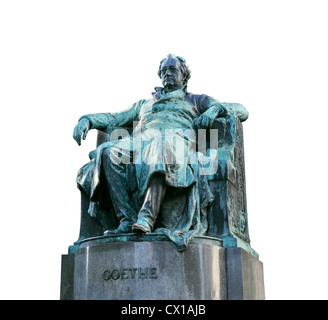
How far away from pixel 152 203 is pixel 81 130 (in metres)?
1.90

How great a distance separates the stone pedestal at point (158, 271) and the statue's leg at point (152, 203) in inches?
9.5

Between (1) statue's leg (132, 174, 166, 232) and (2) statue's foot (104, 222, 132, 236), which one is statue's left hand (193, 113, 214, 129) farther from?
(2) statue's foot (104, 222, 132, 236)

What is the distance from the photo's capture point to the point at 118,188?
328 inches

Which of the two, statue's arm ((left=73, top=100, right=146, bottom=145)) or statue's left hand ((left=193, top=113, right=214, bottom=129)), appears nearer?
statue's left hand ((left=193, top=113, right=214, bottom=129))

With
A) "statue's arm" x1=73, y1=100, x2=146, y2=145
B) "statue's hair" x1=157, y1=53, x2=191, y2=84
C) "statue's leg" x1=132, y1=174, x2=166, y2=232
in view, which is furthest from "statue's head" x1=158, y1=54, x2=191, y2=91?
"statue's leg" x1=132, y1=174, x2=166, y2=232

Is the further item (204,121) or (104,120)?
(104,120)

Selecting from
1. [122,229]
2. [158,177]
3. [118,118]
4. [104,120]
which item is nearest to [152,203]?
[158,177]

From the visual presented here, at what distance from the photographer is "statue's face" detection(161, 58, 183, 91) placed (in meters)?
9.69

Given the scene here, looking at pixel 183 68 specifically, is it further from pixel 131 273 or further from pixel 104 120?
pixel 131 273

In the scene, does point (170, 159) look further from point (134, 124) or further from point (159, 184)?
point (134, 124)

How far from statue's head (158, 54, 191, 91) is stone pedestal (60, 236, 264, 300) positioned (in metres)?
2.73

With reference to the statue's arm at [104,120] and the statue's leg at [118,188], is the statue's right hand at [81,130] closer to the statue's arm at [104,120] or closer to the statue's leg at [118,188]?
the statue's arm at [104,120]

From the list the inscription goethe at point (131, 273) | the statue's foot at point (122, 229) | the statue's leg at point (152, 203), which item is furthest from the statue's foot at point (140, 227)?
the inscription goethe at point (131, 273)
